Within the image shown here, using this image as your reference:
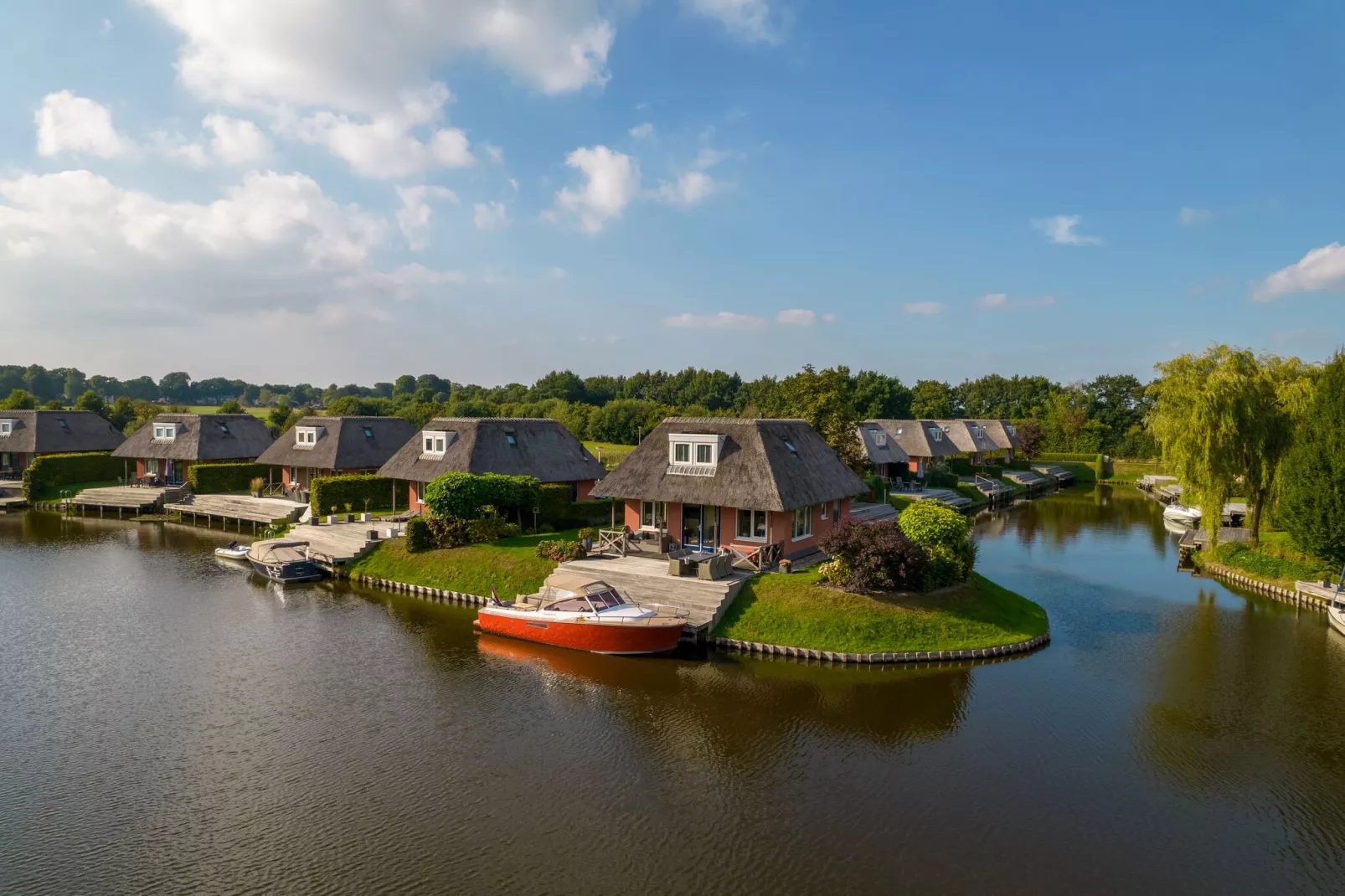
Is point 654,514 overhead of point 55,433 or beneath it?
beneath

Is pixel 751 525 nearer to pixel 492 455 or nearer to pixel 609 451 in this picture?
pixel 492 455

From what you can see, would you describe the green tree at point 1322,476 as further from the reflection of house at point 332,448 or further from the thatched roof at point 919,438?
the reflection of house at point 332,448

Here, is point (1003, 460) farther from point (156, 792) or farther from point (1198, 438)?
point (156, 792)

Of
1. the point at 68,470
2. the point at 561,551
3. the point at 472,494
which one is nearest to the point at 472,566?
the point at 472,494

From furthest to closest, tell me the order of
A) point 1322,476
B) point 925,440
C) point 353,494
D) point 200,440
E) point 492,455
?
point 925,440 → point 200,440 → point 353,494 → point 492,455 → point 1322,476

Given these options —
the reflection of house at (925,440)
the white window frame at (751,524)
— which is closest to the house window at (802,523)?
the white window frame at (751,524)

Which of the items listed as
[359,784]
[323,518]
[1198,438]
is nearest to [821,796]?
[359,784]
